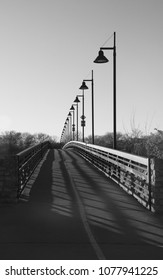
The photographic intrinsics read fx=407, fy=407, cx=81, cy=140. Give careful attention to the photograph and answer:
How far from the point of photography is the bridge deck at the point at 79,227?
6.80m

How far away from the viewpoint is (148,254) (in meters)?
6.69

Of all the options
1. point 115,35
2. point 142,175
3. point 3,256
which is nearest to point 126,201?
point 142,175

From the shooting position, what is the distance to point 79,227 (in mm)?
8641

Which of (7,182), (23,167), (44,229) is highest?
(23,167)

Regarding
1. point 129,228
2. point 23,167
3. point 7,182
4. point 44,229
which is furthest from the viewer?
point 23,167

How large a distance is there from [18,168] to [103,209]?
309 cm

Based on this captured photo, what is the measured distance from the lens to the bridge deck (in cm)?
680

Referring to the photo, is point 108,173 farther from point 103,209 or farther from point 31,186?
point 103,209

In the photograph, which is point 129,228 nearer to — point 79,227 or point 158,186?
point 79,227

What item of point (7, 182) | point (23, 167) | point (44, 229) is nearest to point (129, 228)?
point (44, 229)

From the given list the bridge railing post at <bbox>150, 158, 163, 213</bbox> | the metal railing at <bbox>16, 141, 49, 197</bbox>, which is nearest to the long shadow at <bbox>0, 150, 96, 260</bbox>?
the metal railing at <bbox>16, 141, 49, 197</bbox>

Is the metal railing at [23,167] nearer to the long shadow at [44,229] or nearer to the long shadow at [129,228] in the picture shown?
the long shadow at [44,229]

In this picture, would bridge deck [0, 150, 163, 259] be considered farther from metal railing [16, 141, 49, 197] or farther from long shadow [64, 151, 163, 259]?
metal railing [16, 141, 49, 197]

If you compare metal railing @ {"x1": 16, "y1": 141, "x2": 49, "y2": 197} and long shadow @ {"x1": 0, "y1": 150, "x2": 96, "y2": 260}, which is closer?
long shadow @ {"x1": 0, "y1": 150, "x2": 96, "y2": 260}
